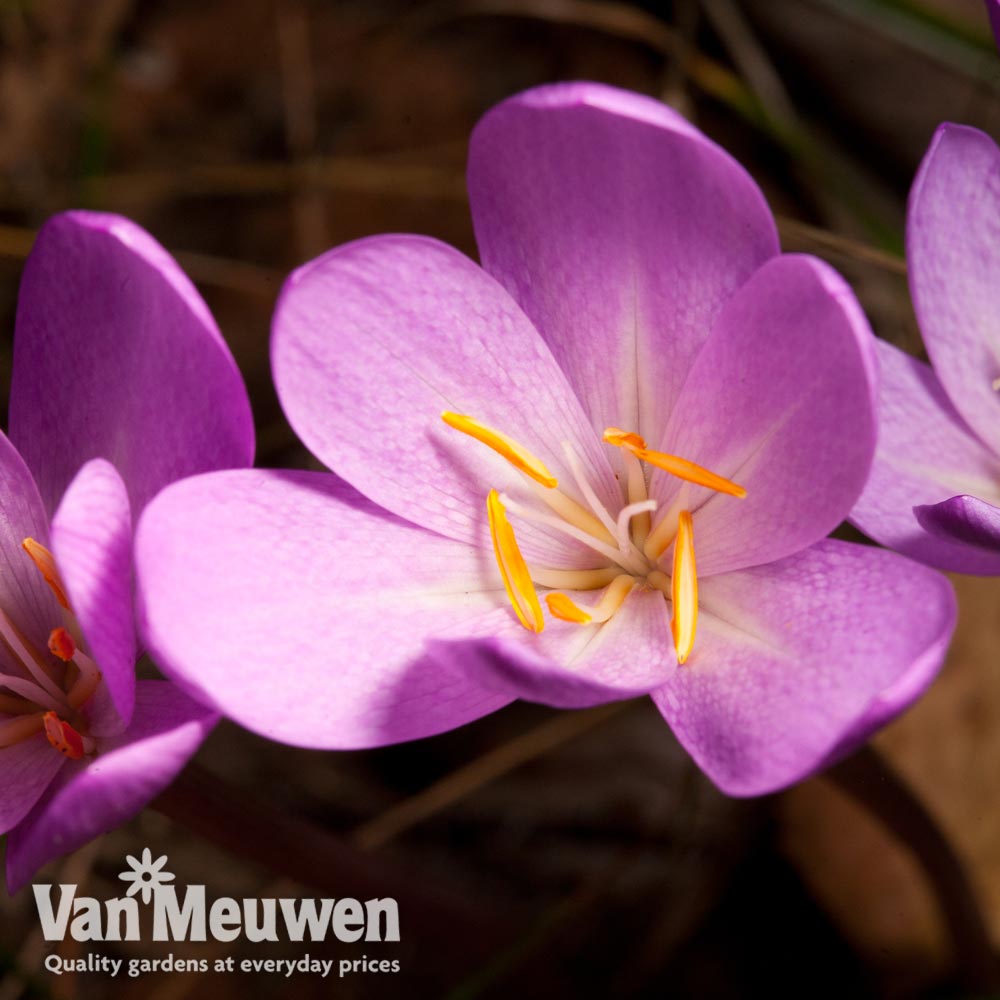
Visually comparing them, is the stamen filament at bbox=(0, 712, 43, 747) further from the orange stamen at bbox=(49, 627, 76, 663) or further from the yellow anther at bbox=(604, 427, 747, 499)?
the yellow anther at bbox=(604, 427, 747, 499)

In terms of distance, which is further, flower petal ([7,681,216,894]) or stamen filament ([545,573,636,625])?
stamen filament ([545,573,636,625])

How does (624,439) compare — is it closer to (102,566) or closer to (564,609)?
(564,609)

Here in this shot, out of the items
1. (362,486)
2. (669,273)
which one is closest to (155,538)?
(362,486)

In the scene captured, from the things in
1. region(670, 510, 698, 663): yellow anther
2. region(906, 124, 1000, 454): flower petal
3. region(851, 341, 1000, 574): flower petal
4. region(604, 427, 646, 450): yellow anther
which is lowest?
region(670, 510, 698, 663): yellow anther

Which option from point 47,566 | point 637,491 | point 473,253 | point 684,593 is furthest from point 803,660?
point 473,253

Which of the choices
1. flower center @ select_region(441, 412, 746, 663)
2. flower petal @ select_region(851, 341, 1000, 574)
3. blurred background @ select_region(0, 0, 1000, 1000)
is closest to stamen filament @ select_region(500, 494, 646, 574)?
flower center @ select_region(441, 412, 746, 663)

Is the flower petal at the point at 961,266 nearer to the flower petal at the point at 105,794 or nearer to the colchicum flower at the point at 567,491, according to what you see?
the colchicum flower at the point at 567,491
